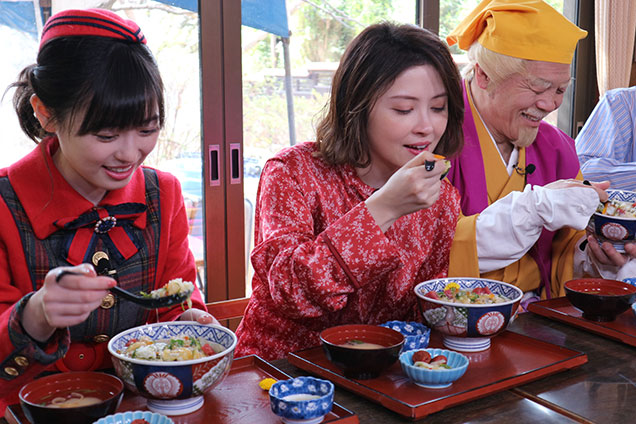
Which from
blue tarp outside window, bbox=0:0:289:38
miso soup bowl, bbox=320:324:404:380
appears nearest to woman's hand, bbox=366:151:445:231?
miso soup bowl, bbox=320:324:404:380

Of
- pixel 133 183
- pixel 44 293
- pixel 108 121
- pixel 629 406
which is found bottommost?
pixel 629 406

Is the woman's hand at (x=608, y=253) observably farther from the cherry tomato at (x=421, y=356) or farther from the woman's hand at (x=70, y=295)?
the woman's hand at (x=70, y=295)

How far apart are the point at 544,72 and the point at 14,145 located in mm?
2287

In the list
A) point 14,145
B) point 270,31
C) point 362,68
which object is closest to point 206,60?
point 270,31

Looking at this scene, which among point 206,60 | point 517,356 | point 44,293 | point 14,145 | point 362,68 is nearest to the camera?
point 44,293

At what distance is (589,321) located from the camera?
64.9 inches

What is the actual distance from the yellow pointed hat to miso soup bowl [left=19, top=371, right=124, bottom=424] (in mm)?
1657

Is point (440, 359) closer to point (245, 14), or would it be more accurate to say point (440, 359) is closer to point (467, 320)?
point (467, 320)

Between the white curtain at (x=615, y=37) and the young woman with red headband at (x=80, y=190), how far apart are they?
399 centimetres

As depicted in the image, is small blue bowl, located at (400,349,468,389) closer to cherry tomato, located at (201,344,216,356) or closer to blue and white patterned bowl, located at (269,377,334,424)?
blue and white patterned bowl, located at (269,377,334,424)

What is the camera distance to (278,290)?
1.53 meters

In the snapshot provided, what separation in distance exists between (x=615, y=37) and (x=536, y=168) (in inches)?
112

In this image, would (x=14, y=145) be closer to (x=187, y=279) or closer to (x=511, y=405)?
(x=187, y=279)

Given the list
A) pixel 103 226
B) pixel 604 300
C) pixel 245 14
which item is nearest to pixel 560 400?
pixel 604 300
